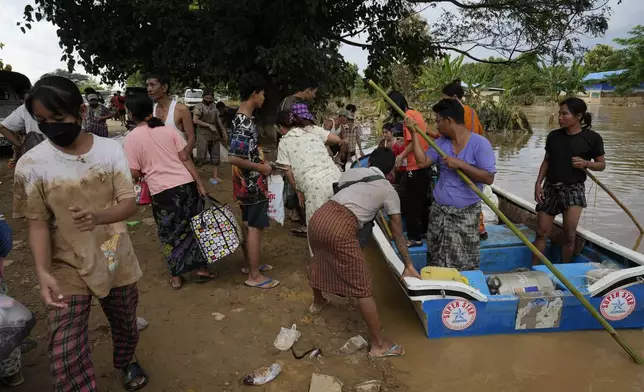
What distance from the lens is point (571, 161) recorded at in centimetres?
369

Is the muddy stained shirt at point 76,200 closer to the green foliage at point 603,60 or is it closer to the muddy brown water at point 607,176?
the muddy brown water at point 607,176

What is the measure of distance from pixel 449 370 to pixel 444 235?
3.32 feet

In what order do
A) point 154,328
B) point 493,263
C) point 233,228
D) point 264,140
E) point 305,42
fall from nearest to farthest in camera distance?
point 154,328
point 233,228
point 493,263
point 305,42
point 264,140

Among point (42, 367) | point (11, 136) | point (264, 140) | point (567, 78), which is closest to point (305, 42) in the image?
point (264, 140)

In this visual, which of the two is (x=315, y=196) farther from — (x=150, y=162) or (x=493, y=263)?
(x=493, y=263)

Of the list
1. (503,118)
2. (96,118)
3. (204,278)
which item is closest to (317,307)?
(204,278)

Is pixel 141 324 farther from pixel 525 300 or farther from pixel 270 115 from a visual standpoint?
pixel 270 115

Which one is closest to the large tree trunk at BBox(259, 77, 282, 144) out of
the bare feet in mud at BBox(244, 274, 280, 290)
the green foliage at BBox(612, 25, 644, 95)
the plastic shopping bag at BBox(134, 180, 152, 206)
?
the plastic shopping bag at BBox(134, 180, 152, 206)

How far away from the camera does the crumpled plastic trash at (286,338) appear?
3.05m

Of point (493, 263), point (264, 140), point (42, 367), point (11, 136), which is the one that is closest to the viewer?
point (42, 367)

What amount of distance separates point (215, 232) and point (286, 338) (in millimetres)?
1154

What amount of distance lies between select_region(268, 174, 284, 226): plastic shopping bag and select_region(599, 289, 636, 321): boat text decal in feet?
8.66

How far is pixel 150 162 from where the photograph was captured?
354 cm

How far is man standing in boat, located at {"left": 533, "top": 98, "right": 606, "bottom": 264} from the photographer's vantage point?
365cm
